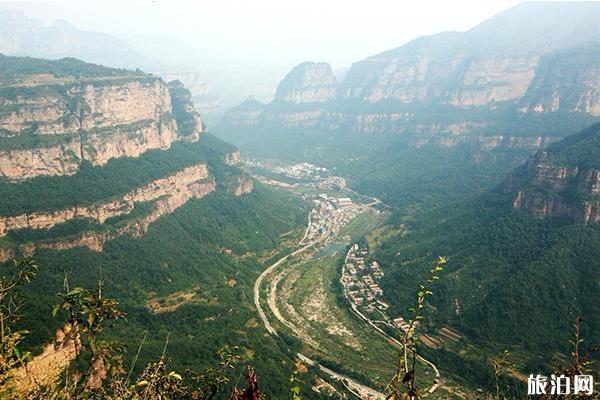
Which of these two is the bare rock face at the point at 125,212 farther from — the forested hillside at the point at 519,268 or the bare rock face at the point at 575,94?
the bare rock face at the point at 575,94

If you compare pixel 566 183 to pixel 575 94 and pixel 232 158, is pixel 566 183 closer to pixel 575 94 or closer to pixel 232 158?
pixel 232 158

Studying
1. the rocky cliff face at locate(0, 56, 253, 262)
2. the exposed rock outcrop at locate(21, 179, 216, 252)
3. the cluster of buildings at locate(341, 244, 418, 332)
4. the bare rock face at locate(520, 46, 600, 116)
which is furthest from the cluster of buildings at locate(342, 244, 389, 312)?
the bare rock face at locate(520, 46, 600, 116)

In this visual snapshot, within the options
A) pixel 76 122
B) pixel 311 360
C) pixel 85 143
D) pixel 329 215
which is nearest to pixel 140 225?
pixel 85 143

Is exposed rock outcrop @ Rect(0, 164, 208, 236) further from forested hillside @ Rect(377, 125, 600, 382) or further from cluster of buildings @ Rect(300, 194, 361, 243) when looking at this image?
forested hillside @ Rect(377, 125, 600, 382)

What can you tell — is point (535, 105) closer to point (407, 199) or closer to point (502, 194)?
point (407, 199)

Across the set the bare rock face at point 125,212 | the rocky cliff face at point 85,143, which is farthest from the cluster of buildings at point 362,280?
the bare rock face at point 125,212

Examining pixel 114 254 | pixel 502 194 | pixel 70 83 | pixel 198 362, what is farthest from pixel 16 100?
pixel 502 194
